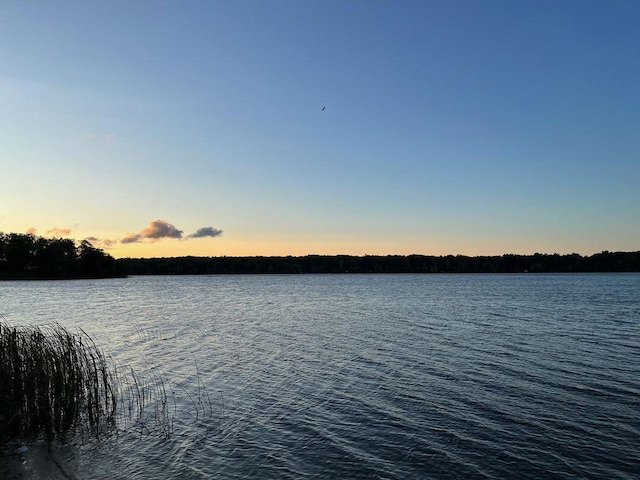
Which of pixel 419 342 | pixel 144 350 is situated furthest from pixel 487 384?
pixel 144 350

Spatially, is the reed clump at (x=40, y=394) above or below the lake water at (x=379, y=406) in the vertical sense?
above

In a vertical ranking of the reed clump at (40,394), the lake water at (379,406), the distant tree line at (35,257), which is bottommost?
the lake water at (379,406)

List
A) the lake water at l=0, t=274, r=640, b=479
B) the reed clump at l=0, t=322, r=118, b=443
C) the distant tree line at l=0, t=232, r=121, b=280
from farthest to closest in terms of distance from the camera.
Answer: the distant tree line at l=0, t=232, r=121, b=280 → the reed clump at l=0, t=322, r=118, b=443 → the lake water at l=0, t=274, r=640, b=479

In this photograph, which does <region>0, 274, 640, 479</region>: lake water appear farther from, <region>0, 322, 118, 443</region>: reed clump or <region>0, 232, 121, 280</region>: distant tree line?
<region>0, 232, 121, 280</region>: distant tree line

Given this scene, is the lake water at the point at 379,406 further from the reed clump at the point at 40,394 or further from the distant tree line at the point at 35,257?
the distant tree line at the point at 35,257

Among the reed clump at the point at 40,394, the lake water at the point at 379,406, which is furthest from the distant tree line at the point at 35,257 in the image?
the reed clump at the point at 40,394

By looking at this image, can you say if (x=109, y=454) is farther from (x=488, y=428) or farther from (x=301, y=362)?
(x=301, y=362)

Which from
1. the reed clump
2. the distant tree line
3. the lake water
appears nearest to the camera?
the lake water

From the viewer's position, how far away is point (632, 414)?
58.0 feet

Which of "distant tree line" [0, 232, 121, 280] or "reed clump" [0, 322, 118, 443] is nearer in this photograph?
"reed clump" [0, 322, 118, 443]

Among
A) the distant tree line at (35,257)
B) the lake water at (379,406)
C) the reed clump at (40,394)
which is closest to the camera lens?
the lake water at (379,406)

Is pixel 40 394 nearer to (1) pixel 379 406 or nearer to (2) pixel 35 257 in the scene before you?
(1) pixel 379 406

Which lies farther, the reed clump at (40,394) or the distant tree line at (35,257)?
the distant tree line at (35,257)

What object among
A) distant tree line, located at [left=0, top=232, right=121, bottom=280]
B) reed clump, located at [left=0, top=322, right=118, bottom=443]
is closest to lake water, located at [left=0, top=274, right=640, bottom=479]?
reed clump, located at [left=0, top=322, right=118, bottom=443]
